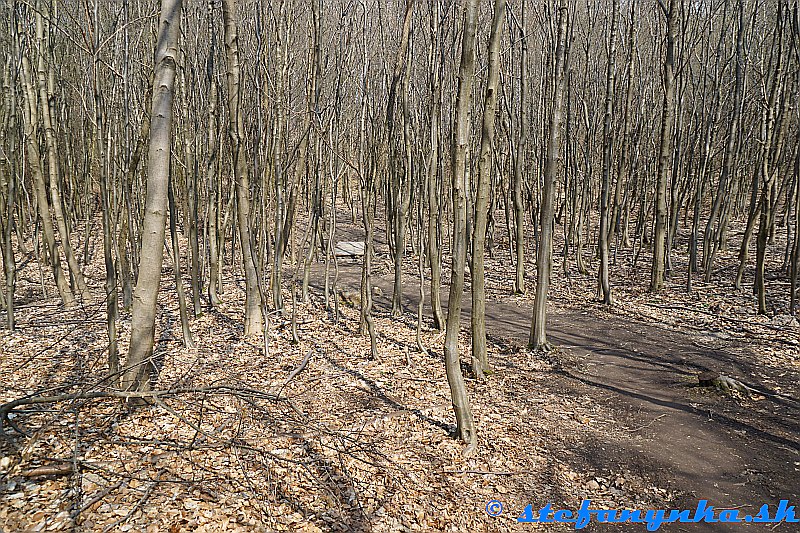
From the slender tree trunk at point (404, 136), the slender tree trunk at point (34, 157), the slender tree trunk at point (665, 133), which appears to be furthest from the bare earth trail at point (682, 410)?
the slender tree trunk at point (34, 157)

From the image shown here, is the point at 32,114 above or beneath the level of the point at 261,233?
above

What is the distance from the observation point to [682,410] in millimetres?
5980

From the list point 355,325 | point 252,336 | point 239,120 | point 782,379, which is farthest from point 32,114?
point 782,379

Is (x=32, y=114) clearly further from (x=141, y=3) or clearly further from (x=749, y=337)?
(x=749, y=337)

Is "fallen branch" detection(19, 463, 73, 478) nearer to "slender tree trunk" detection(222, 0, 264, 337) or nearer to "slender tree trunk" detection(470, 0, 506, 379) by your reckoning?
"slender tree trunk" detection(222, 0, 264, 337)

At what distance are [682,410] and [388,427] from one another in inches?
125

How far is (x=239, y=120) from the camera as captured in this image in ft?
24.2

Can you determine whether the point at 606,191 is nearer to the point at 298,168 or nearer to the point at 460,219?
the point at 298,168

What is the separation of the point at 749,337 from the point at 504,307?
4268 mm

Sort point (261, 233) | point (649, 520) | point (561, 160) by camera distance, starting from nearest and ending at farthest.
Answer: point (649, 520), point (261, 233), point (561, 160)

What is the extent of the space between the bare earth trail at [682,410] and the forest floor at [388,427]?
26mm

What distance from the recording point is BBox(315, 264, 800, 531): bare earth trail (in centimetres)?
451

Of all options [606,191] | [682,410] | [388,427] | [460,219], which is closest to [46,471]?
[388,427]

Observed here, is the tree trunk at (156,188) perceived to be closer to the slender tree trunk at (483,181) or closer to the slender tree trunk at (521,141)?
the slender tree trunk at (483,181)
